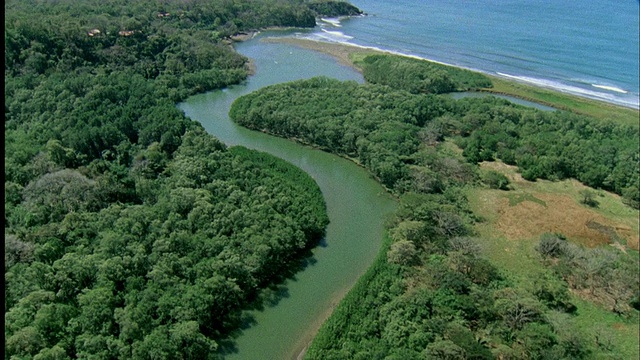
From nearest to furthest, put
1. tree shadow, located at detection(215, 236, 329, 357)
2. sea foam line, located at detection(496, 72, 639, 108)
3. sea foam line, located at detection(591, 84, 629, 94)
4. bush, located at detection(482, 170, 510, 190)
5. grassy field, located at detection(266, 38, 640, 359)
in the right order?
tree shadow, located at detection(215, 236, 329, 357)
grassy field, located at detection(266, 38, 640, 359)
bush, located at detection(482, 170, 510, 190)
sea foam line, located at detection(496, 72, 639, 108)
sea foam line, located at detection(591, 84, 629, 94)

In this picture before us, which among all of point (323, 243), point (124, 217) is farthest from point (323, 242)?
point (124, 217)

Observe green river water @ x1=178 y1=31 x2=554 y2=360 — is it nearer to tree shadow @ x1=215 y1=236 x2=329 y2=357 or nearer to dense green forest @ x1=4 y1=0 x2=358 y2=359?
tree shadow @ x1=215 y1=236 x2=329 y2=357

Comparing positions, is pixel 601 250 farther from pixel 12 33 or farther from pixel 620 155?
pixel 12 33

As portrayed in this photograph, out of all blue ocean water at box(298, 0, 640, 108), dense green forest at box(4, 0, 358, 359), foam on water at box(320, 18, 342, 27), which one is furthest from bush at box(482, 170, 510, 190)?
foam on water at box(320, 18, 342, 27)

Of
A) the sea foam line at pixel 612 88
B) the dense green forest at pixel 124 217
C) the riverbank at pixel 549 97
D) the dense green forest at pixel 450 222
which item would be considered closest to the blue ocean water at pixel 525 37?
the sea foam line at pixel 612 88

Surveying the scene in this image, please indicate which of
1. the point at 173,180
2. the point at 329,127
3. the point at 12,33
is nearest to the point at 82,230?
the point at 173,180

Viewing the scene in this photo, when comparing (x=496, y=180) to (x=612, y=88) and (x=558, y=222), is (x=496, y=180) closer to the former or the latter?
(x=558, y=222)

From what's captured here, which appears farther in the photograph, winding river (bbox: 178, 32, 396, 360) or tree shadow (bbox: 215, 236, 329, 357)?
winding river (bbox: 178, 32, 396, 360)
